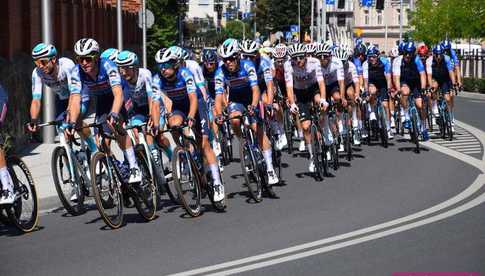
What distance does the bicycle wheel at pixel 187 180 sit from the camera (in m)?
10.9

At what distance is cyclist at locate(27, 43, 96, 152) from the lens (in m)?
11.1

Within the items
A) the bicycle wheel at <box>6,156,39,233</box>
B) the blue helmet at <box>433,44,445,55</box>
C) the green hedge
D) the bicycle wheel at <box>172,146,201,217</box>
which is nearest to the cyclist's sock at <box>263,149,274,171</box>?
the bicycle wheel at <box>172,146,201,217</box>

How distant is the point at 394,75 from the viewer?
64.6 feet

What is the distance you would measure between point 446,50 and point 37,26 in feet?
31.6

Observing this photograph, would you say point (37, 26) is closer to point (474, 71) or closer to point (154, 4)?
point (474, 71)

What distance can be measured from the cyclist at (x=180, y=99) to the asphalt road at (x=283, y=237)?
616 millimetres

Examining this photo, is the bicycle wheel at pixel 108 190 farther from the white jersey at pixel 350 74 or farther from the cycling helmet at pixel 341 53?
the cycling helmet at pixel 341 53

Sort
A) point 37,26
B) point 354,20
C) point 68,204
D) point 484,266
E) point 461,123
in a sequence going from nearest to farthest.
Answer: point 484,266
point 68,204
point 37,26
point 461,123
point 354,20

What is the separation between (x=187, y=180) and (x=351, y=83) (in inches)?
348

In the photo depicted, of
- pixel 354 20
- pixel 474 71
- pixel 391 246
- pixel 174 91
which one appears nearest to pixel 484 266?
pixel 391 246

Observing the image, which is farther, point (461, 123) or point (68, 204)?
point (461, 123)

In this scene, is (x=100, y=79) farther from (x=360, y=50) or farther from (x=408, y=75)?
(x=360, y=50)

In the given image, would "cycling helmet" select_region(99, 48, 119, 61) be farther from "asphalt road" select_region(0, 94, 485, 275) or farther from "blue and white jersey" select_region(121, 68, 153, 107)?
"asphalt road" select_region(0, 94, 485, 275)

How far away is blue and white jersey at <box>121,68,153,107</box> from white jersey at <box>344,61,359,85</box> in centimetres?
729
